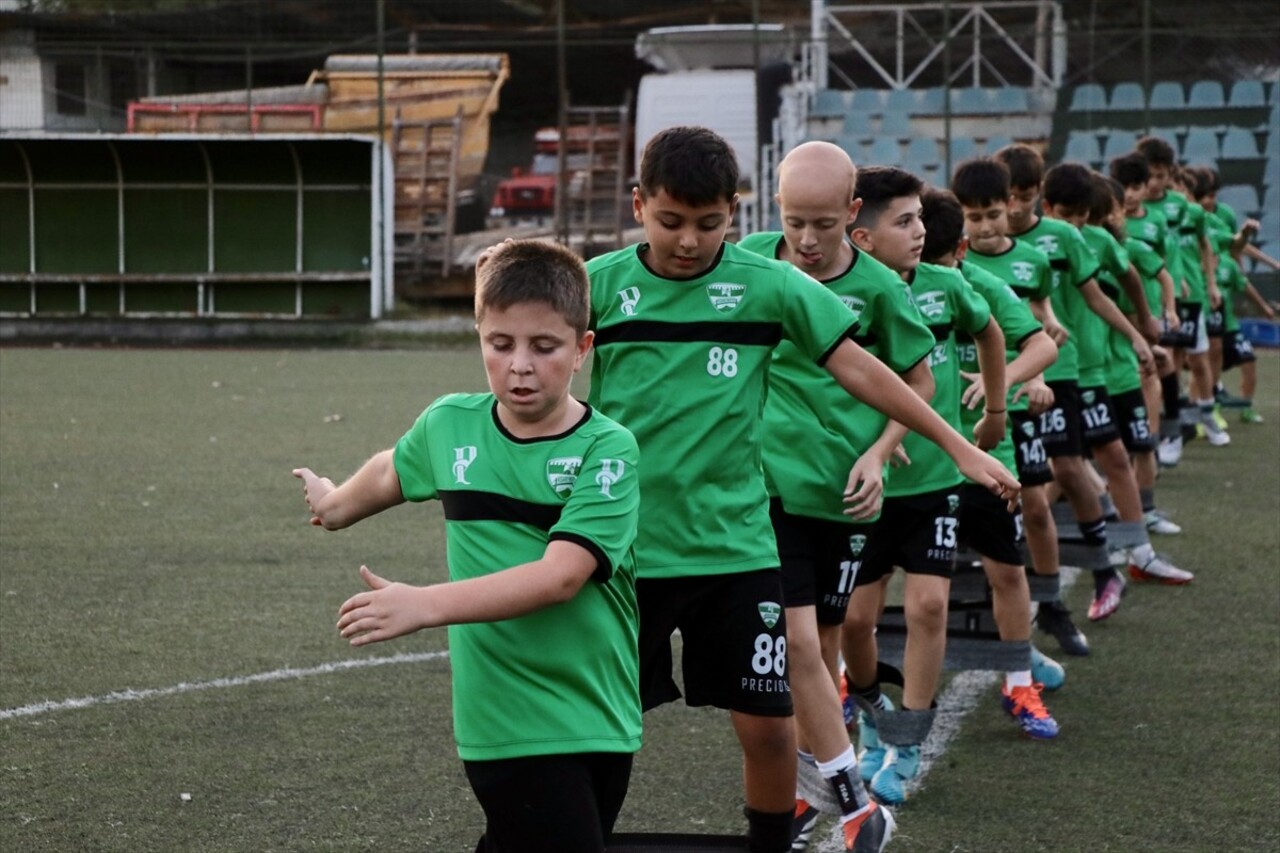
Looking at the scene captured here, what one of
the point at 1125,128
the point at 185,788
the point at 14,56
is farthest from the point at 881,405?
the point at 14,56

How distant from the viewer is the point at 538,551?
10.0 ft

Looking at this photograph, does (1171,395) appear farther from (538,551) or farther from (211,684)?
(538,551)

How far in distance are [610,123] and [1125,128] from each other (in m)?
7.52

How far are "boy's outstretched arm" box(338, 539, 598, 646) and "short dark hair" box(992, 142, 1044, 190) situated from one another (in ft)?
14.9

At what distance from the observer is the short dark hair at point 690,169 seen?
378 cm

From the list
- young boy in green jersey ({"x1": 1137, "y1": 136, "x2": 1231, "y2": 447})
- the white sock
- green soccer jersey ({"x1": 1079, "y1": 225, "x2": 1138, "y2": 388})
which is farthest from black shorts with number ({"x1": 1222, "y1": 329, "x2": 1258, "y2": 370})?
the white sock

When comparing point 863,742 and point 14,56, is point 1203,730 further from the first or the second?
point 14,56

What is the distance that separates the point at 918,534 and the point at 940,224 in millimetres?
1008

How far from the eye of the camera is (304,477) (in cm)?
341

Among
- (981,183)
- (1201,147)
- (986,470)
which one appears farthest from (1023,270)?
(1201,147)

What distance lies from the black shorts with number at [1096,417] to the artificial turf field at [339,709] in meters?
0.73

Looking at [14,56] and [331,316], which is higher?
[14,56]

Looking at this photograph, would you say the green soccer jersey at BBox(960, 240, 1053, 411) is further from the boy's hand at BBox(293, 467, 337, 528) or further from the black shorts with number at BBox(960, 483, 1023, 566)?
the boy's hand at BBox(293, 467, 337, 528)

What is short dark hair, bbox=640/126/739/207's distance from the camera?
12.4 ft
